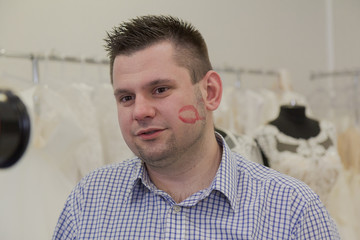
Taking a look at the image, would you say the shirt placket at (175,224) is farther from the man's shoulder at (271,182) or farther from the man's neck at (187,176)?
the man's shoulder at (271,182)

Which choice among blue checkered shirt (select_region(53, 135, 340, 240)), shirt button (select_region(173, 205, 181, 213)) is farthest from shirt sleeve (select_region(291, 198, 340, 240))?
shirt button (select_region(173, 205, 181, 213))

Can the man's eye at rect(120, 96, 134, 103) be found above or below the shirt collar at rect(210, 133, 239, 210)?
above

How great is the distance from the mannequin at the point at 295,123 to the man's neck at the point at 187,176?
82 centimetres

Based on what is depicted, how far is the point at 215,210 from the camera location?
97cm

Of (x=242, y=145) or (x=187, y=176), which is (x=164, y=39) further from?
(x=242, y=145)

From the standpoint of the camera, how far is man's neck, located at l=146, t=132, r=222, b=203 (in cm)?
103

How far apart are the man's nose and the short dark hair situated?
13cm

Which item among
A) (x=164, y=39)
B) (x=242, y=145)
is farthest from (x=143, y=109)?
(x=242, y=145)

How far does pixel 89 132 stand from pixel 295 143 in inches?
33.1

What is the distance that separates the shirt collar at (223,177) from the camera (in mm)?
966

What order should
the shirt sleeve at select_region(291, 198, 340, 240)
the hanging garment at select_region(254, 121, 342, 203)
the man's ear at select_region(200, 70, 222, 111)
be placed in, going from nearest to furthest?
the shirt sleeve at select_region(291, 198, 340, 240) < the man's ear at select_region(200, 70, 222, 111) < the hanging garment at select_region(254, 121, 342, 203)

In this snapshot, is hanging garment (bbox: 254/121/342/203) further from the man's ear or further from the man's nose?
the man's nose

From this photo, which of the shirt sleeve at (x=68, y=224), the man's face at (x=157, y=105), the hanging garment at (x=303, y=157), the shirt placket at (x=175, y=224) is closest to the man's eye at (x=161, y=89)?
the man's face at (x=157, y=105)

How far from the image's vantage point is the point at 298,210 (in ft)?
3.14
